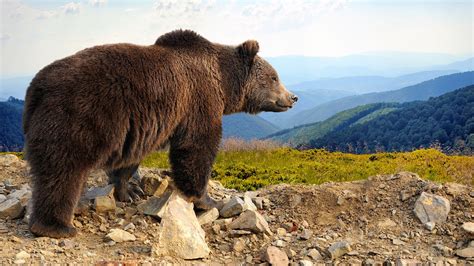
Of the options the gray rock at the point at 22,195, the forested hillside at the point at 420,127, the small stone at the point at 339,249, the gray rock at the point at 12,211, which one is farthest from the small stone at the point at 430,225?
the forested hillside at the point at 420,127

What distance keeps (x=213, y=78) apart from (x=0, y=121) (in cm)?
3739

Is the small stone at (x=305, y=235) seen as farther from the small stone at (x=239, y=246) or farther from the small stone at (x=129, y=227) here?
the small stone at (x=129, y=227)

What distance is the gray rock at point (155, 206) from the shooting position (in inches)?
318

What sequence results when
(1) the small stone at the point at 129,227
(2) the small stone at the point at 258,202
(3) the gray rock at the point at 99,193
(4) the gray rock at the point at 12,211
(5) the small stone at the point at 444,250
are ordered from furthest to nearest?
(2) the small stone at the point at 258,202 → (3) the gray rock at the point at 99,193 → (4) the gray rock at the point at 12,211 → (1) the small stone at the point at 129,227 → (5) the small stone at the point at 444,250

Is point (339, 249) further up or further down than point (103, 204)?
further down

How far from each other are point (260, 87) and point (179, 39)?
6.09ft

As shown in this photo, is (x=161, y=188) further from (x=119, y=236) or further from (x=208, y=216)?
(x=119, y=236)

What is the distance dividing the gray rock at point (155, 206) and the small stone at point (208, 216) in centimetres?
60

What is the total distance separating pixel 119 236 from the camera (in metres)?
7.32

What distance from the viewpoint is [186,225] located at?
706cm

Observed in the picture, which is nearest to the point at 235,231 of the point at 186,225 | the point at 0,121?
the point at 186,225

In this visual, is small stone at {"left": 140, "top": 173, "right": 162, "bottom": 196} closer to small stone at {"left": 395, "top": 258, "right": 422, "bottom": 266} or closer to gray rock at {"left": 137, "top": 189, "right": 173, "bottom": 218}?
gray rock at {"left": 137, "top": 189, "right": 173, "bottom": 218}

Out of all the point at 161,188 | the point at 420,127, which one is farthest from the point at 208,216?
the point at 420,127

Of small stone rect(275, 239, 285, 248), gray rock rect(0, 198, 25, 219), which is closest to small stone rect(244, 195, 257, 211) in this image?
small stone rect(275, 239, 285, 248)
